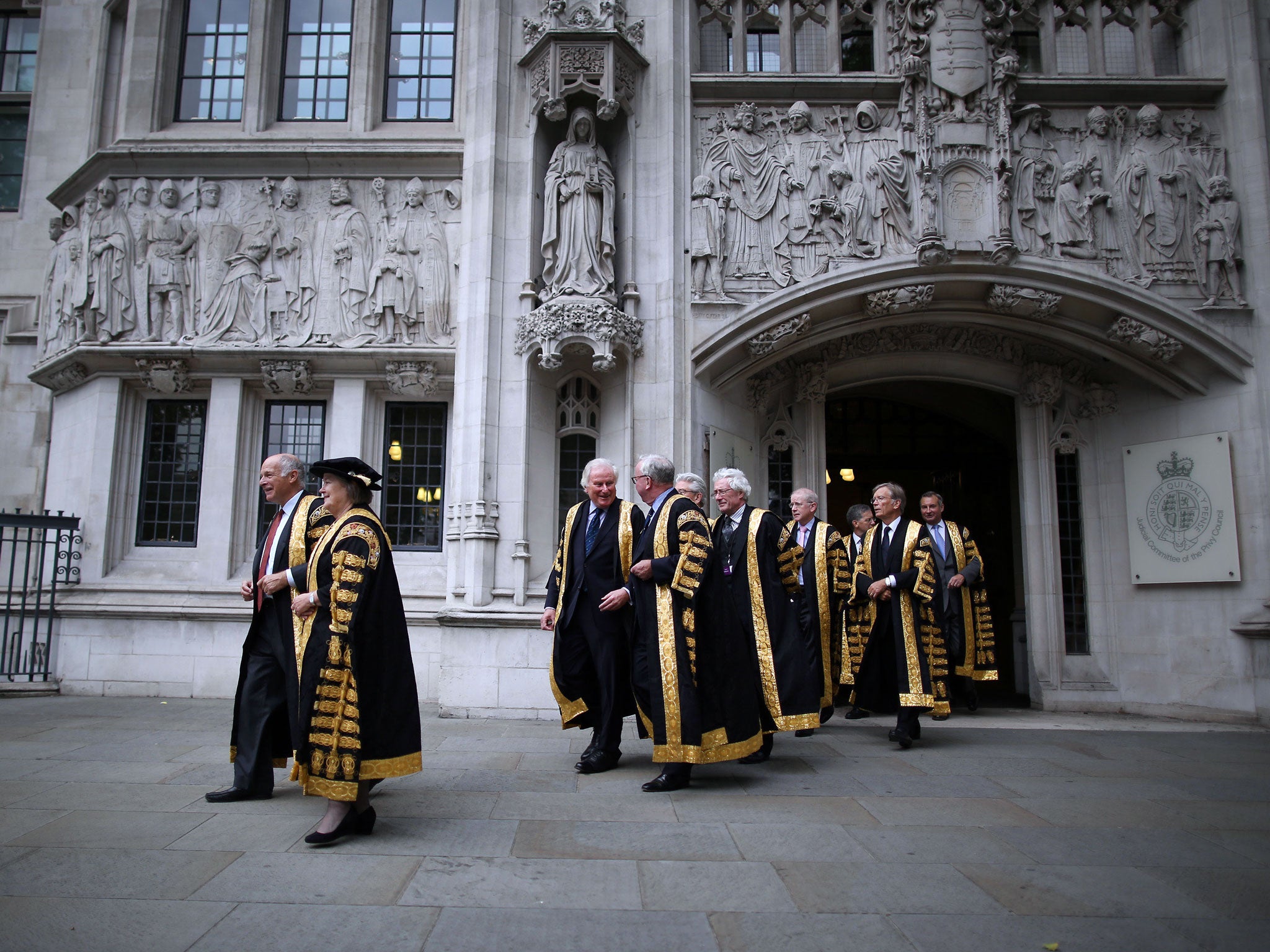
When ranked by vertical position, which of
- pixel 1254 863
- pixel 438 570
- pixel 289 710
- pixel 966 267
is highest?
pixel 966 267

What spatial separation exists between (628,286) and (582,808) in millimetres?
6220

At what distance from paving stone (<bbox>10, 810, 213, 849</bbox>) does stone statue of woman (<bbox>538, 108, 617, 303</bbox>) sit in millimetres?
6362

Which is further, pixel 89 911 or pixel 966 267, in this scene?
pixel 966 267

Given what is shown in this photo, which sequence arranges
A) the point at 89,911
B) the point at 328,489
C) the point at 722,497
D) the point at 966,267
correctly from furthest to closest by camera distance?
the point at 966,267, the point at 722,497, the point at 328,489, the point at 89,911

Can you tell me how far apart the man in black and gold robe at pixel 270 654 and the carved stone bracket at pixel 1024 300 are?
323 inches

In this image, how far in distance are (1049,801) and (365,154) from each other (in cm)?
1019

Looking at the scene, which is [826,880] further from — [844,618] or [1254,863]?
[844,618]

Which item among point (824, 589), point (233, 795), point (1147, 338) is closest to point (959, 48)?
point (1147, 338)

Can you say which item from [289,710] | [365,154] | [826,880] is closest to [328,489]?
[289,710]

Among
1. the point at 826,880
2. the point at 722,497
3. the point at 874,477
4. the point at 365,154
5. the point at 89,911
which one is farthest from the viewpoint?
the point at 874,477

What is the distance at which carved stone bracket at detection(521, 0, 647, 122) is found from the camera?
9766 mm

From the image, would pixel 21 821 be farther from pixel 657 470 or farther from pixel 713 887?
pixel 657 470

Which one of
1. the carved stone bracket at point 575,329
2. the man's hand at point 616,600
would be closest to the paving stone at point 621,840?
the man's hand at point 616,600

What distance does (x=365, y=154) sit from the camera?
11.2 meters
